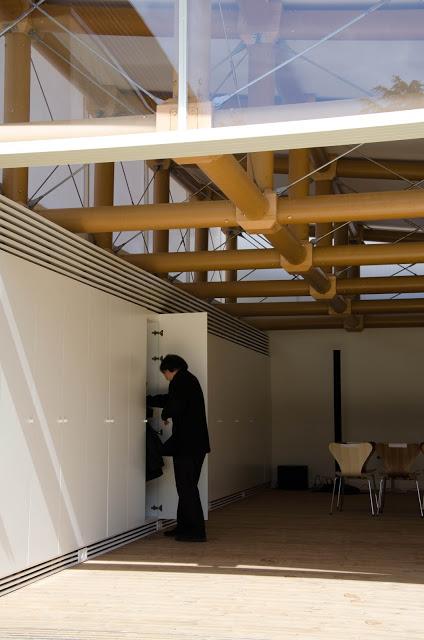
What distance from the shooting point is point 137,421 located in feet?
29.4

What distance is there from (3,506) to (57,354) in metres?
1.48

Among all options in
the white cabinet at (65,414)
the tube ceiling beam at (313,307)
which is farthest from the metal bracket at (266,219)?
the tube ceiling beam at (313,307)

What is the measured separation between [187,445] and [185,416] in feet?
0.95

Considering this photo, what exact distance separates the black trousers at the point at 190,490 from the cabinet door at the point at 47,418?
68.7 inches

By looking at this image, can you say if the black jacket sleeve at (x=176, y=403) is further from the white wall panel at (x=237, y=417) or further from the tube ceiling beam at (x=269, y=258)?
the white wall panel at (x=237, y=417)

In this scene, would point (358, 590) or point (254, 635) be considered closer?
point (254, 635)

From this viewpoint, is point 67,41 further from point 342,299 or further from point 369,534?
point 342,299

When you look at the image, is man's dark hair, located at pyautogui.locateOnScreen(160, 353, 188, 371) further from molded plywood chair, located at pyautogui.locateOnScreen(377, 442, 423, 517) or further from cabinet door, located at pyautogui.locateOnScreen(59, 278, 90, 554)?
molded plywood chair, located at pyautogui.locateOnScreen(377, 442, 423, 517)

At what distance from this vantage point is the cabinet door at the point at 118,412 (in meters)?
8.20

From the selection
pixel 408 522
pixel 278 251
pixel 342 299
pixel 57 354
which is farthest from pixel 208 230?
pixel 57 354

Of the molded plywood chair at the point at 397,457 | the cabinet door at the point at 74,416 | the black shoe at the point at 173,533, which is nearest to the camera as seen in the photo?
the cabinet door at the point at 74,416

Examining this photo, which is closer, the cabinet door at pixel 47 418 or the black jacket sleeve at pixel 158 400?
the cabinet door at pixel 47 418

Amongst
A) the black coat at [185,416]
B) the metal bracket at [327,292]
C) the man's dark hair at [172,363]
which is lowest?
the black coat at [185,416]

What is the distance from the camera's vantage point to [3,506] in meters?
6.07
